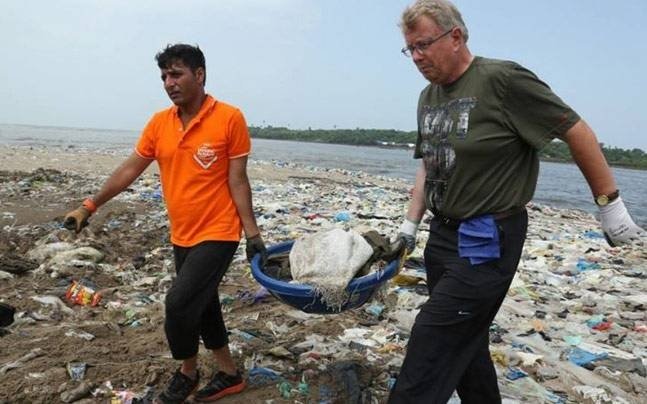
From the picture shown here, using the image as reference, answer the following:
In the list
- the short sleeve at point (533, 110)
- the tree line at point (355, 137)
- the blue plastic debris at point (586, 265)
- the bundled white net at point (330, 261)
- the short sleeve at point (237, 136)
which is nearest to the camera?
the short sleeve at point (533, 110)

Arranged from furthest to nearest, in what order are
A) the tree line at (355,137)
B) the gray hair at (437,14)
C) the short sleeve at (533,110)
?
1. the tree line at (355,137)
2. the gray hair at (437,14)
3. the short sleeve at (533,110)

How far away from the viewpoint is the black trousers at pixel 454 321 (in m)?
A: 1.98

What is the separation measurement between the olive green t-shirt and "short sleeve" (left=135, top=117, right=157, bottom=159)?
4.89 ft

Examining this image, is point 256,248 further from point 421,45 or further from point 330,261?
point 421,45

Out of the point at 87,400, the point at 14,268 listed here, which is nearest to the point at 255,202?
the point at 14,268

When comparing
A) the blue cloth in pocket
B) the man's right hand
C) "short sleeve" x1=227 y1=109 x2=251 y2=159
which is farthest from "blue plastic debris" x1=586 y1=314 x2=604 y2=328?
the man's right hand

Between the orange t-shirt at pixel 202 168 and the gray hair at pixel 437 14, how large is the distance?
1.04m

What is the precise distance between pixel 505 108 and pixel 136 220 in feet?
21.4

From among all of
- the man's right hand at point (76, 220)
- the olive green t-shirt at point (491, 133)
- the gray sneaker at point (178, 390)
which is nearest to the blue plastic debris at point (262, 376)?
the gray sneaker at point (178, 390)

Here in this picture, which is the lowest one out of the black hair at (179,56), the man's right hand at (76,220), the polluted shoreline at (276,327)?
the polluted shoreline at (276,327)

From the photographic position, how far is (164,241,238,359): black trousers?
2.48m

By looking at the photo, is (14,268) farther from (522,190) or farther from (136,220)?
(522,190)

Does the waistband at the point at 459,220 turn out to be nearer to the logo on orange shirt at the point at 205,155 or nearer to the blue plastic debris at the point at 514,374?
the logo on orange shirt at the point at 205,155

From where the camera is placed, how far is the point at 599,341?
396 cm
